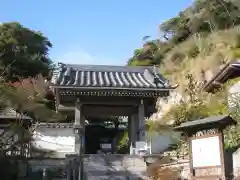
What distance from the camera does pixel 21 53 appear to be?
129ft

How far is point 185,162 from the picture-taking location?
530 inches

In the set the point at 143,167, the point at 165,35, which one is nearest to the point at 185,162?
the point at 143,167

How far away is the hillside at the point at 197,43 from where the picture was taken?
28344 millimetres

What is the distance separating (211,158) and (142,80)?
7296 mm

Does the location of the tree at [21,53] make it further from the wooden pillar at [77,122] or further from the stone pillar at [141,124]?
the stone pillar at [141,124]

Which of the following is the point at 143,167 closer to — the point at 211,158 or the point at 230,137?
the point at 230,137

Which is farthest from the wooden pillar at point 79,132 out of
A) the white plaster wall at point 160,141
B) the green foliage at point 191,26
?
the green foliage at point 191,26

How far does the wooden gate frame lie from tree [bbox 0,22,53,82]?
2809 centimetres

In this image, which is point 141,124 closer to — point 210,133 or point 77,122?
point 77,122

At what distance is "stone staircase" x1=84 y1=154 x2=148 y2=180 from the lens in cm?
1401

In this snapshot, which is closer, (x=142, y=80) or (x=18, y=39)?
(x=142, y=80)

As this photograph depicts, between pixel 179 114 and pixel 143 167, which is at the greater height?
pixel 179 114

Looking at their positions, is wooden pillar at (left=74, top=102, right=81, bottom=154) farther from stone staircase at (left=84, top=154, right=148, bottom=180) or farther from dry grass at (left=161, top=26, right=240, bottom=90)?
dry grass at (left=161, top=26, right=240, bottom=90)

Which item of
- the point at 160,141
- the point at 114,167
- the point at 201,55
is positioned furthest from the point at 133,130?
the point at 201,55
